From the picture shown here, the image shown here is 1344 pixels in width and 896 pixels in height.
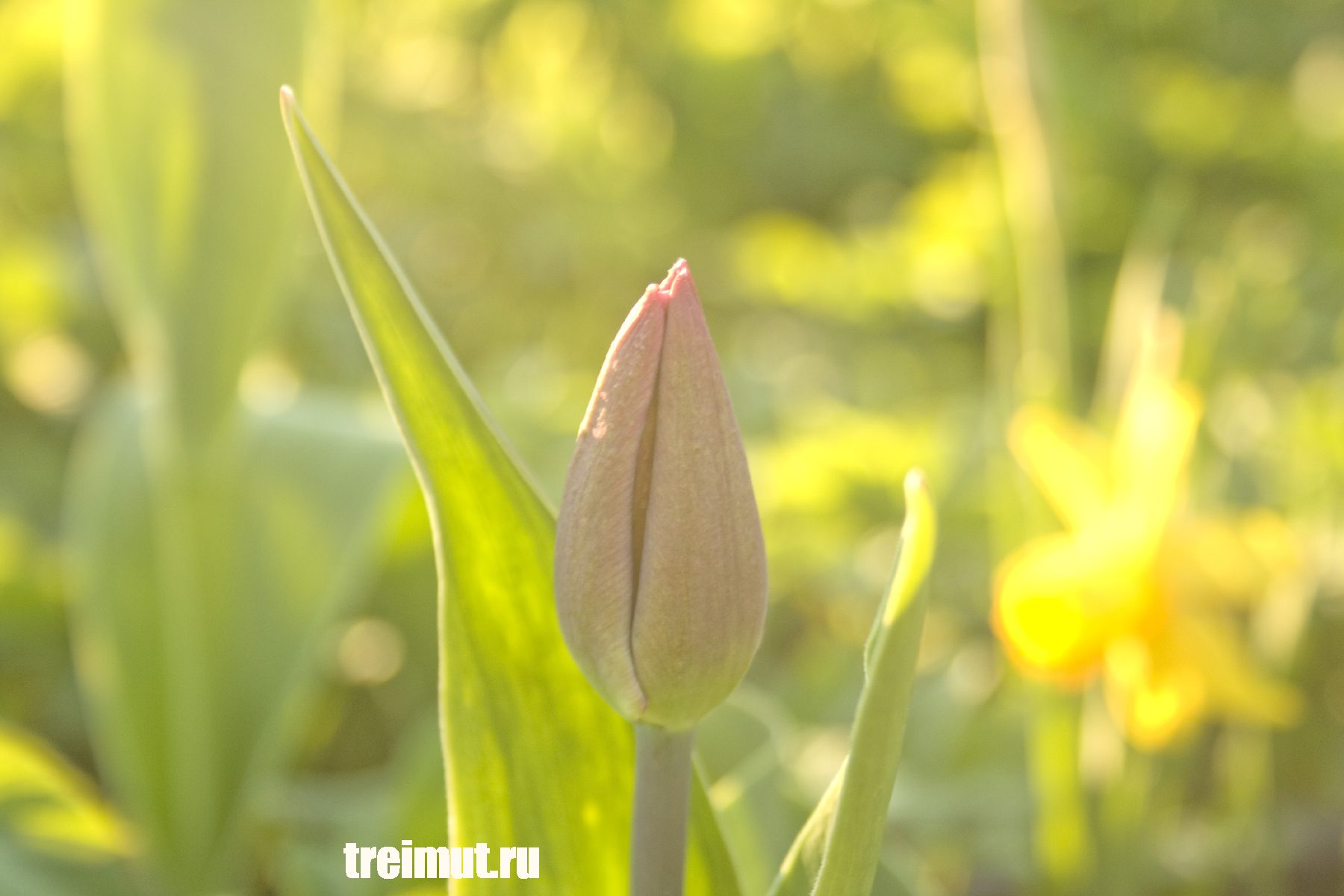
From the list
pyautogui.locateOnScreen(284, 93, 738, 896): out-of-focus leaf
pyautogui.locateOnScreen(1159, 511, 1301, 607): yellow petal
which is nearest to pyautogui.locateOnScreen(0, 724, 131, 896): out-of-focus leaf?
pyautogui.locateOnScreen(284, 93, 738, 896): out-of-focus leaf

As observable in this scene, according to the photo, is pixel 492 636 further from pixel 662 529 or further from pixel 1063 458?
pixel 1063 458

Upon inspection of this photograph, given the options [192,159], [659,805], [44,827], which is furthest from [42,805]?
[659,805]

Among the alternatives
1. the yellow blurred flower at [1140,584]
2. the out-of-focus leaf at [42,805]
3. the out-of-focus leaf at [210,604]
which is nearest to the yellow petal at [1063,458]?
the yellow blurred flower at [1140,584]

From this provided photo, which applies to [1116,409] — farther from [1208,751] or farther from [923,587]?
[923,587]

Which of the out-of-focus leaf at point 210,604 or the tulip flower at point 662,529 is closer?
the tulip flower at point 662,529

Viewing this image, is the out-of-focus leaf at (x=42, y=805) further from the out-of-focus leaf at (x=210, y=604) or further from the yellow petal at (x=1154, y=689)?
the yellow petal at (x=1154, y=689)
